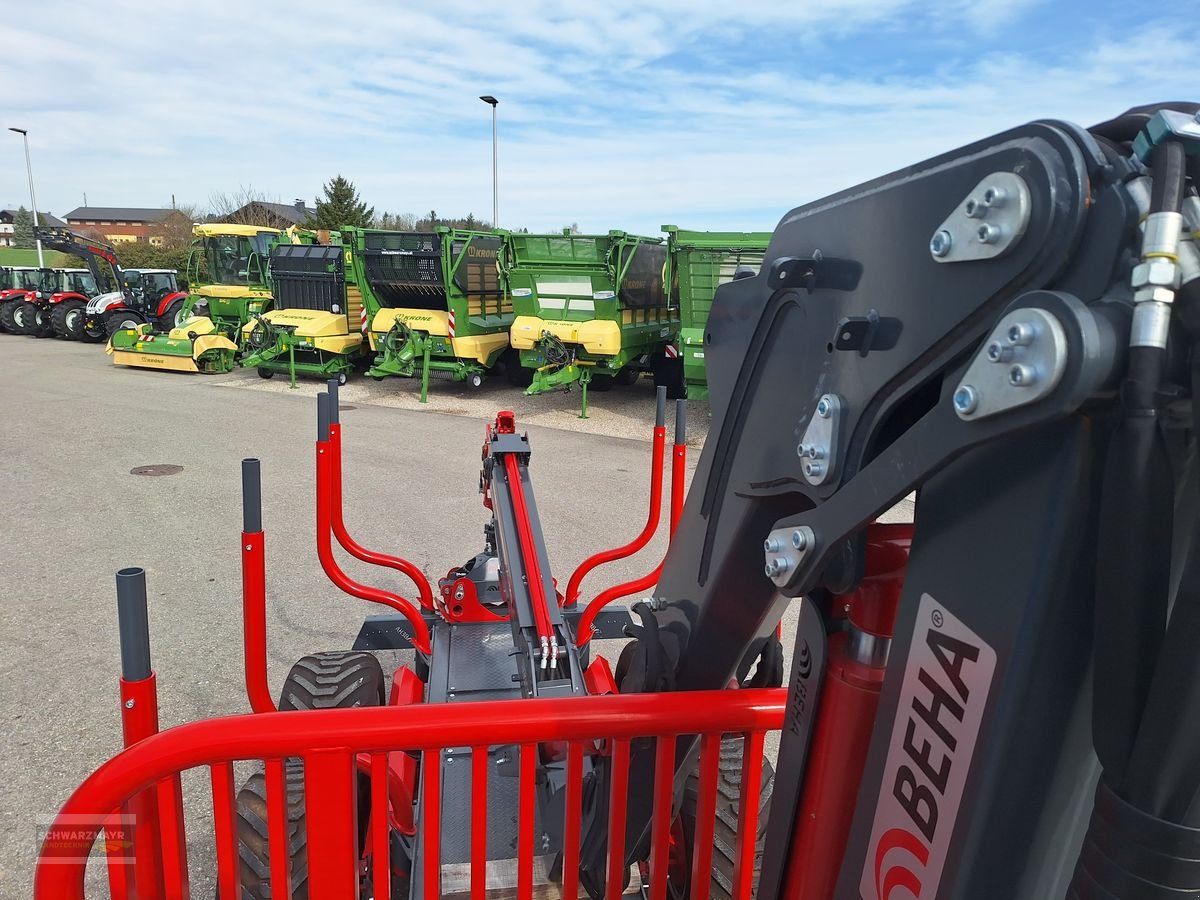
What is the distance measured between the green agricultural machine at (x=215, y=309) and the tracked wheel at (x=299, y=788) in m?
14.7

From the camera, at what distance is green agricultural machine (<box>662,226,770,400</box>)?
34.1ft

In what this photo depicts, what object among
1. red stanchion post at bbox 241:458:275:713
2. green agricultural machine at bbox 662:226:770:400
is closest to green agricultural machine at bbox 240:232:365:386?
green agricultural machine at bbox 662:226:770:400

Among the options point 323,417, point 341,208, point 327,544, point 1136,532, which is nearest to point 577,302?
point 327,544

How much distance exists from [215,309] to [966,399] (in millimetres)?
18607

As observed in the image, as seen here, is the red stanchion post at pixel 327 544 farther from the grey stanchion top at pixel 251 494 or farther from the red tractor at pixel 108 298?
the red tractor at pixel 108 298

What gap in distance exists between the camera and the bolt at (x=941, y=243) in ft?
2.97

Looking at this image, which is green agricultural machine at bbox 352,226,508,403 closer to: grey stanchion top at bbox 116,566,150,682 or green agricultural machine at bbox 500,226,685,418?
green agricultural machine at bbox 500,226,685,418

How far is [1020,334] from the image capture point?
0.79m

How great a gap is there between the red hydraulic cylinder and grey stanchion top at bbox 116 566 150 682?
1182 millimetres

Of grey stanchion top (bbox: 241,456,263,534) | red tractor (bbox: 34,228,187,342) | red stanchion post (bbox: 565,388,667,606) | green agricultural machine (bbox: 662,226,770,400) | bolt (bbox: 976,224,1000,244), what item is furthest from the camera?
red tractor (bbox: 34,228,187,342)

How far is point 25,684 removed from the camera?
4.14 metres

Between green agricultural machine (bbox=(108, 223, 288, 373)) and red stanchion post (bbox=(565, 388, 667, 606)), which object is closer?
red stanchion post (bbox=(565, 388, 667, 606))

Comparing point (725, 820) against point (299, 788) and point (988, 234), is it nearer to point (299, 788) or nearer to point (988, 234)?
point (299, 788)

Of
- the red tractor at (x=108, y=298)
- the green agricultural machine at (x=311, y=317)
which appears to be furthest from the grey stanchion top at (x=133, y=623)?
the red tractor at (x=108, y=298)
